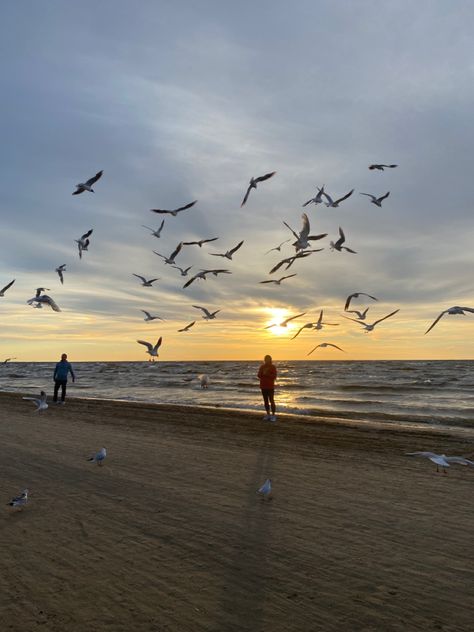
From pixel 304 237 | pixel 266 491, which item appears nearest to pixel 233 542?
pixel 266 491

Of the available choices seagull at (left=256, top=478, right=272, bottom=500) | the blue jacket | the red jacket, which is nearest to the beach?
seagull at (left=256, top=478, right=272, bottom=500)

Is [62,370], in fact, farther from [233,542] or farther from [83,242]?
[233,542]

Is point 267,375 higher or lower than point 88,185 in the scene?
lower

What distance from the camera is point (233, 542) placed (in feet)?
19.2

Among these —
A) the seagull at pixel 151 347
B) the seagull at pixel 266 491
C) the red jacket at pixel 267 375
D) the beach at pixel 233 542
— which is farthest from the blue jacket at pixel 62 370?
the seagull at pixel 266 491

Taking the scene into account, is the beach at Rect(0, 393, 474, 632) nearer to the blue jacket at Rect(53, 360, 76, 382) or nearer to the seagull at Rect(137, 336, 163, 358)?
the seagull at Rect(137, 336, 163, 358)

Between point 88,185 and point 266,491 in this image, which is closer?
point 266,491

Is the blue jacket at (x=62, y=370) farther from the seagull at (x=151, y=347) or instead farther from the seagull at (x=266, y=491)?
the seagull at (x=266, y=491)

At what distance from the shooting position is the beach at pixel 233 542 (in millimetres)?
4352

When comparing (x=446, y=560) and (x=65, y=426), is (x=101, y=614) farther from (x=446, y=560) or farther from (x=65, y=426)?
(x=65, y=426)

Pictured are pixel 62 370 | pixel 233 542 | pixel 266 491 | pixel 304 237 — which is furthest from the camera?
pixel 62 370

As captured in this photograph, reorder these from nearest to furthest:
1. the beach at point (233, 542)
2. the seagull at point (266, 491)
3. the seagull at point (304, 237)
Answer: the beach at point (233, 542)
the seagull at point (266, 491)
the seagull at point (304, 237)

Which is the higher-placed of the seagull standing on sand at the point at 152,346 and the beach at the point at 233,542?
the seagull standing on sand at the point at 152,346

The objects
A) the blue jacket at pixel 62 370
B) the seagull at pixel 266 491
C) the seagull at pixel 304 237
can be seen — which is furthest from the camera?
the blue jacket at pixel 62 370
